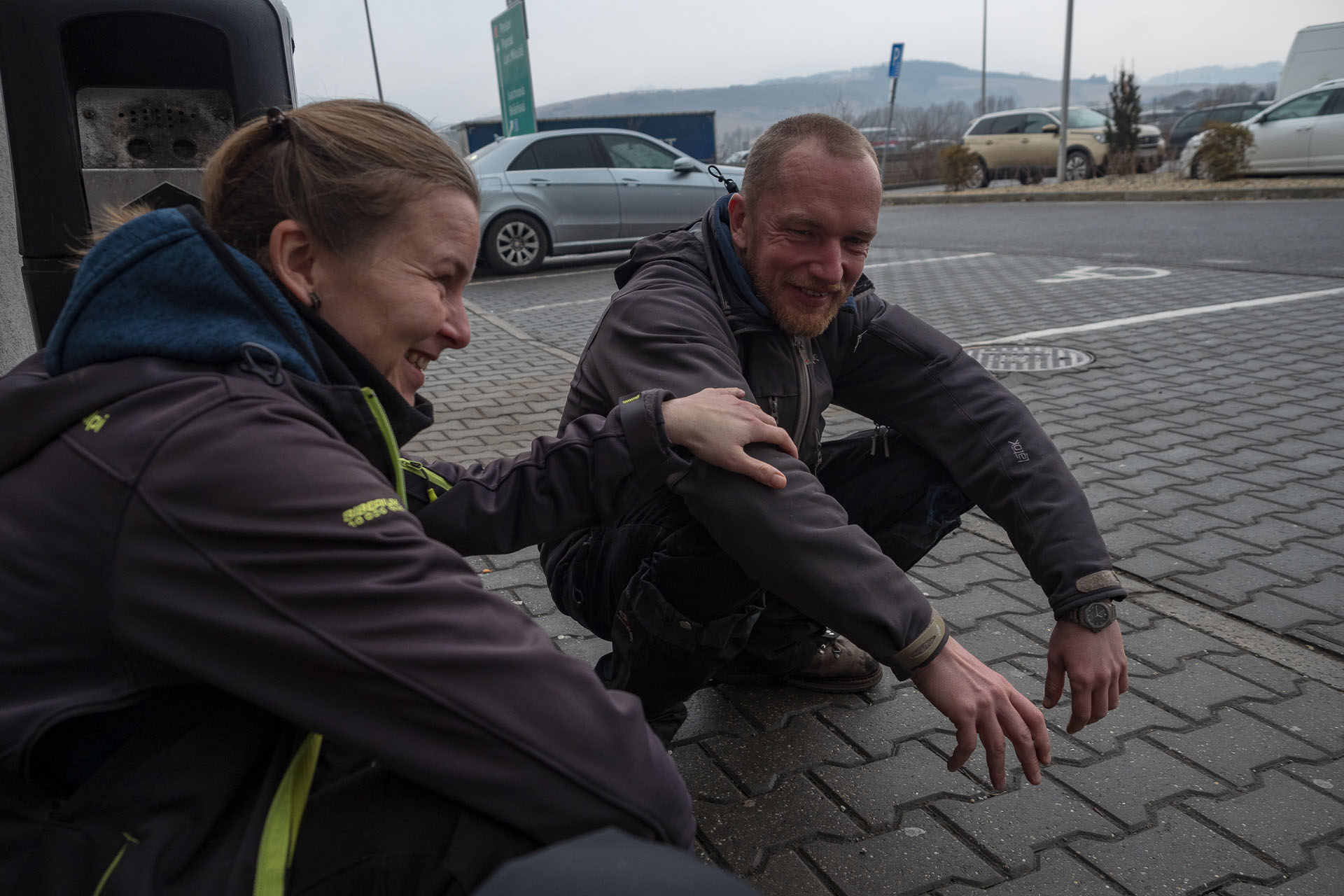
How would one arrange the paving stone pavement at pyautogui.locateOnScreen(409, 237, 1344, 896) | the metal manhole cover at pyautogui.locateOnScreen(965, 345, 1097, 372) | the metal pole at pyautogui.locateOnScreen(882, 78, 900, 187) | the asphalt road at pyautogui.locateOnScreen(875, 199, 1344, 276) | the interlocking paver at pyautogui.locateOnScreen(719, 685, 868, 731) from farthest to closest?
1. the metal pole at pyautogui.locateOnScreen(882, 78, 900, 187)
2. the asphalt road at pyautogui.locateOnScreen(875, 199, 1344, 276)
3. the metal manhole cover at pyautogui.locateOnScreen(965, 345, 1097, 372)
4. the interlocking paver at pyautogui.locateOnScreen(719, 685, 868, 731)
5. the paving stone pavement at pyautogui.locateOnScreen(409, 237, 1344, 896)

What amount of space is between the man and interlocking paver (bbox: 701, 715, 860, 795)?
6.3 inches

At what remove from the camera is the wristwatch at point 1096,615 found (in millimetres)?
2215

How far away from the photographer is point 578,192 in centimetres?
1237

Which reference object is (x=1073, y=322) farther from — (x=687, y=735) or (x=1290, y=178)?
(x=1290, y=178)

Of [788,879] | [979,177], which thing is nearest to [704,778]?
[788,879]

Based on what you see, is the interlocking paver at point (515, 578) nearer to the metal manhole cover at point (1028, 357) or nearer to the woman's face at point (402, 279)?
the woman's face at point (402, 279)

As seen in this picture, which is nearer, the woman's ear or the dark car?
the woman's ear

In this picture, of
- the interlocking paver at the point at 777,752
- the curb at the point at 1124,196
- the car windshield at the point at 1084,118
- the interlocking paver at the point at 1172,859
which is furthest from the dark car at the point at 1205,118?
the interlocking paver at the point at 1172,859

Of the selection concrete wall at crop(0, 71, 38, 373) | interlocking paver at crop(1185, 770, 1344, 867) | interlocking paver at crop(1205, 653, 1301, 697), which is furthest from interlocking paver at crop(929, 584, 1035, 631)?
concrete wall at crop(0, 71, 38, 373)

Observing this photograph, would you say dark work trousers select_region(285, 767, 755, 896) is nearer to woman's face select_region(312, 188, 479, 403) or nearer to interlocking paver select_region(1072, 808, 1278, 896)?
woman's face select_region(312, 188, 479, 403)

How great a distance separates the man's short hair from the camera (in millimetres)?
2561

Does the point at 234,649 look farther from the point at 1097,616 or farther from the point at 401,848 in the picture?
the point at 1097,616

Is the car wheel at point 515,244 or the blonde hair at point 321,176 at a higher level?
the blonde hair at point 321,176

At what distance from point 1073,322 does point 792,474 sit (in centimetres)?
606
